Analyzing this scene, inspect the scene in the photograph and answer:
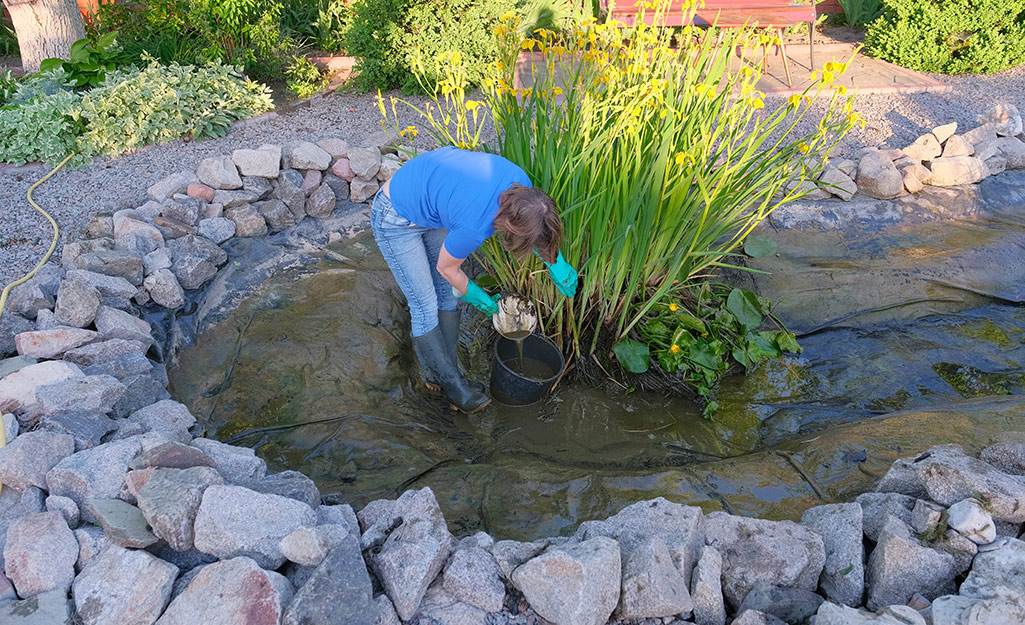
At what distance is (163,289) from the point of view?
306cm

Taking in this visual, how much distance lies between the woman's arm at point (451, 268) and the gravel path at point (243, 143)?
2.12 metres

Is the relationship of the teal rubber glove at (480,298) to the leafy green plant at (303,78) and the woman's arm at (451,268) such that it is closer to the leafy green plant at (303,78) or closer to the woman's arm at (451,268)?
the woman's arm at (451,268)

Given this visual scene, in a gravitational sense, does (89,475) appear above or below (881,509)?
above

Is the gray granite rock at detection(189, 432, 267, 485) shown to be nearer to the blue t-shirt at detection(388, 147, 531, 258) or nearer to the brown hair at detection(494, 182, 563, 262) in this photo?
the blue t-shirt at detection(388, 147, 531, 258)

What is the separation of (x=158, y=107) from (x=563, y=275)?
128 inches

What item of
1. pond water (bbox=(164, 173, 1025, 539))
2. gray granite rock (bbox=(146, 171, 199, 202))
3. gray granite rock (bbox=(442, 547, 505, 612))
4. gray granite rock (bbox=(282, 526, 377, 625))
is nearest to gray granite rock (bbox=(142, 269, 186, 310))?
pond water (bbox=(164, 173, 1025, 539))

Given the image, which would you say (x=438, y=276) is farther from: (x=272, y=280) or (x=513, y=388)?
(x=272, y=280)

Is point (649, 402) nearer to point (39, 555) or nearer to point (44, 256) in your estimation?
point (39, 555)

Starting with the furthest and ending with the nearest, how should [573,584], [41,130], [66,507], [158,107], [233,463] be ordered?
1. [158,107]
2. [41,130]
3. [233,463]
4. [66,507]
5. [573,584]

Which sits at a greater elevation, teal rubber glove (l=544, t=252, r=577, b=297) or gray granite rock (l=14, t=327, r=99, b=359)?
teal rubber glove (l=544, t=252, r=577, b=297)

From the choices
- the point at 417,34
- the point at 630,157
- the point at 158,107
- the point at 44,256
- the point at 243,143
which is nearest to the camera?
the point at 630,157

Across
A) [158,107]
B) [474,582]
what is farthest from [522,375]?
[158,107]

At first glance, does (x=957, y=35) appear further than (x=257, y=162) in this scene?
Yes

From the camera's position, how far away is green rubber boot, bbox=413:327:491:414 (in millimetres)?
2773
